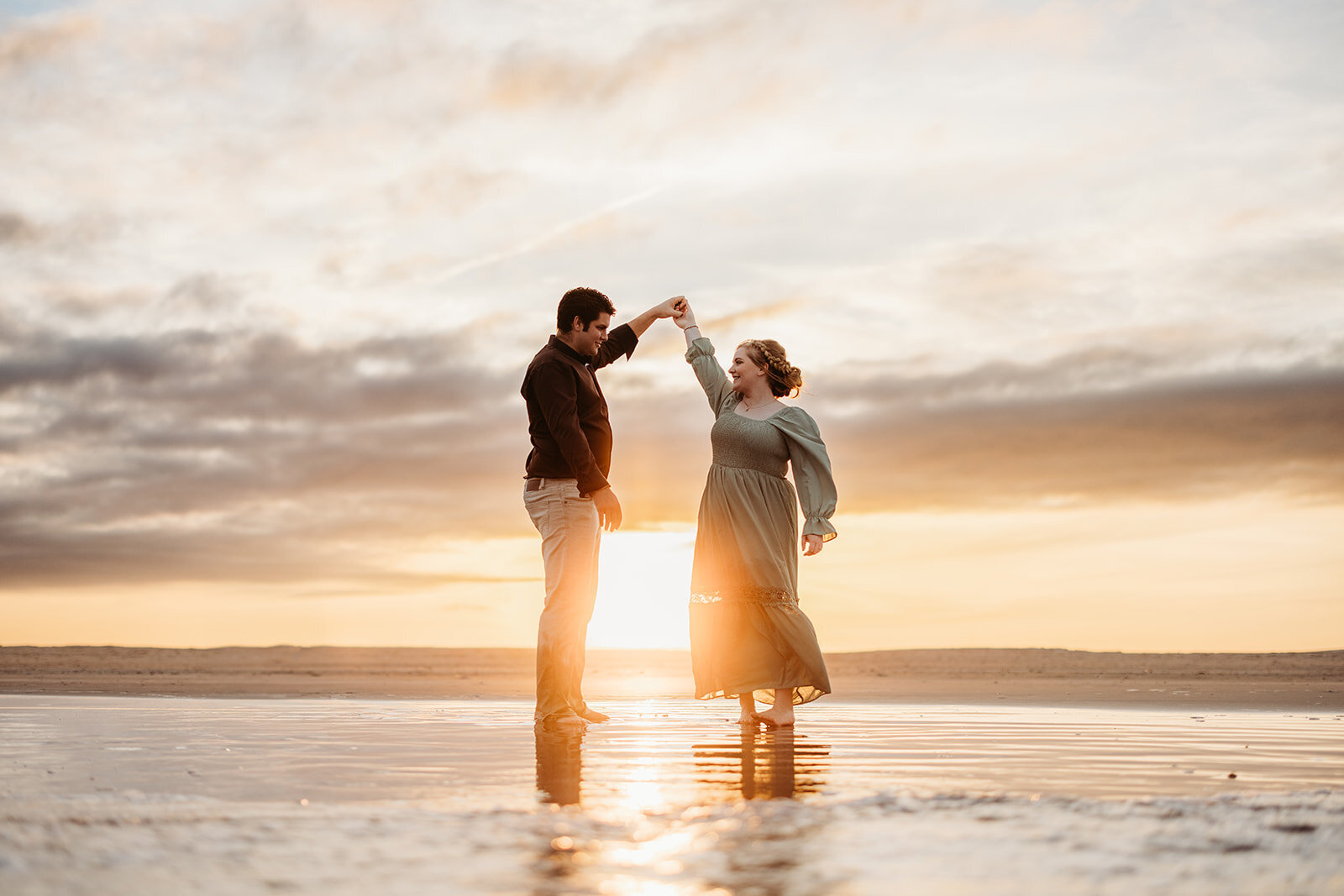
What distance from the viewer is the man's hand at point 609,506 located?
21.0 feet

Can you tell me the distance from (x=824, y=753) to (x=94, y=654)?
1413 inches

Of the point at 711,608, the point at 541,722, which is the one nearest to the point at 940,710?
the point at 711,608

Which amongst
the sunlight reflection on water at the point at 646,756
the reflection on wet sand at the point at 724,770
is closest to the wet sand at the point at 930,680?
the sunlight reflection on water at the point at 646,756

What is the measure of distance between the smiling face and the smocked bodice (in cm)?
107

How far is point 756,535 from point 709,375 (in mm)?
1146

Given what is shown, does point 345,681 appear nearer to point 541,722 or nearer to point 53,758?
point 541,722

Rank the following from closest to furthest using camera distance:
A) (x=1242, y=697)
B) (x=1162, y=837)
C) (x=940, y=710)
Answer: (x=1162, y=837) → (x=940, y=710) → (x=1242, y=697)

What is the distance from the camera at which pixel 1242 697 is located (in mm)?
11320

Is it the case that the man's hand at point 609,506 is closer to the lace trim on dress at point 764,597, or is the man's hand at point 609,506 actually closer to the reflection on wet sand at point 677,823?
the lace trim on dress at point 764,597

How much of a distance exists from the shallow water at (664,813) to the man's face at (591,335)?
7.42ft

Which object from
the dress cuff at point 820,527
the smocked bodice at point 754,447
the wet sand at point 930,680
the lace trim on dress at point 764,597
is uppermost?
the smocked bodice at point 754,447

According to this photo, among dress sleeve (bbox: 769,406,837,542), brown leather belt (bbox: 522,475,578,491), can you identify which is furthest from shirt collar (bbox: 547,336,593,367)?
dress sleeve (bbox: 769,406,837,542)

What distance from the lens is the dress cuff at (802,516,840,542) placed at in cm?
698

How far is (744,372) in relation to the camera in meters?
7.25
